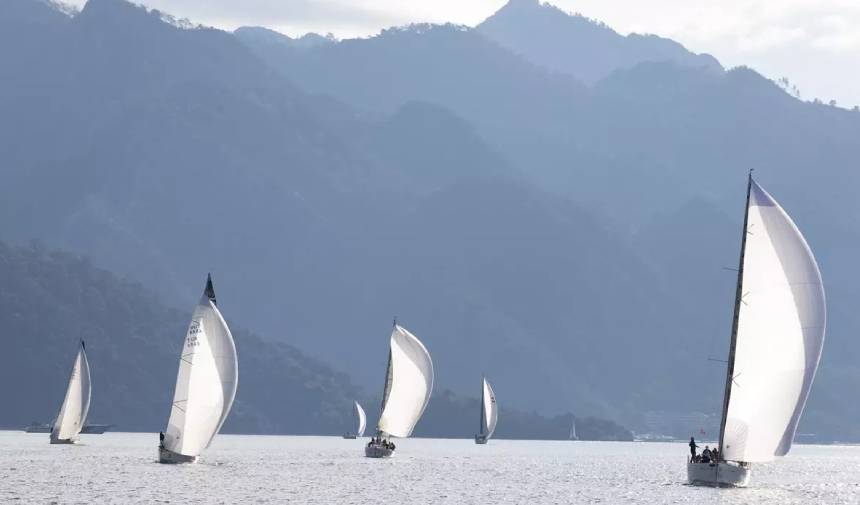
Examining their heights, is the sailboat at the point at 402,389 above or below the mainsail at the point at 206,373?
above

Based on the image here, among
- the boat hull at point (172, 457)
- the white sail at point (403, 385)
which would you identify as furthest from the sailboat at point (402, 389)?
the boat hull at point (172, 457)

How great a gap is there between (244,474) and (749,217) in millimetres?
47039

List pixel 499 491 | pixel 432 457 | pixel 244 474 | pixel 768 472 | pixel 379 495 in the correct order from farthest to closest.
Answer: pixel 432 457
pixel 768 472
pixel 244 474
pixel 499 491
pixel 379 495

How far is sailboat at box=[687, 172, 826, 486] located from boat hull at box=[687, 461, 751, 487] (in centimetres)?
418

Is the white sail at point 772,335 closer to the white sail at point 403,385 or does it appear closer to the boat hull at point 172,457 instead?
the boat hull at point 172,457

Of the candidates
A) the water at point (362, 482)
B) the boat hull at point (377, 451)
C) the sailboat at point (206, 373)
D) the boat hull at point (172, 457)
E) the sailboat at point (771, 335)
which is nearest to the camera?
the sailboat at point (771, 335)

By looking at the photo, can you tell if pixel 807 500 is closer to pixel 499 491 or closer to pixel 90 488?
pixel 499 491

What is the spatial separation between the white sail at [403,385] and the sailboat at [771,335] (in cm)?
6218

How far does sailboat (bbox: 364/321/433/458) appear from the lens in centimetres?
14962

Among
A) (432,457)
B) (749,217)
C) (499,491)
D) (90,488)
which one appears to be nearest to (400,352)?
(432,457)

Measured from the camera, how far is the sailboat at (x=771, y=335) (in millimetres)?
85500

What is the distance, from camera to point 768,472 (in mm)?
145375

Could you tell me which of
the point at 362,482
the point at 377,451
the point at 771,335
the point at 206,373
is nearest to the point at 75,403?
the point at 377,451

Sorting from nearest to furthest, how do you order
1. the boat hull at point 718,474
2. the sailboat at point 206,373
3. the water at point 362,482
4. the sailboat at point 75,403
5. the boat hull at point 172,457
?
1. the boat hull at point 718,474
2. the water at point 362,482
3. the sailboat at point 206,373
4. the boat hull at point 172,457
5. the sailboat at point 75,403
